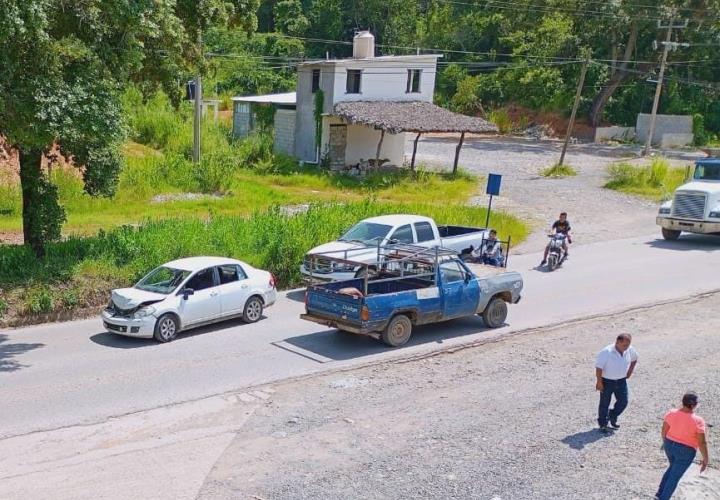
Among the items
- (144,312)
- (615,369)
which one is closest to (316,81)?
(144,312)

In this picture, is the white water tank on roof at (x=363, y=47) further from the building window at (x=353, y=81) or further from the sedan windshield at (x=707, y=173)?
the sedan windshield at (x=707, y=173)

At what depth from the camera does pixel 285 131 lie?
44.9 m

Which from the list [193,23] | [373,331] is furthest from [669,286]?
[193,23]

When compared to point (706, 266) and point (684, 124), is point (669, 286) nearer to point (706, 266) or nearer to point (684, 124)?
Answer: point (706, 266)

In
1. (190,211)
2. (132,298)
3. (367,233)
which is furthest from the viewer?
(190,211)

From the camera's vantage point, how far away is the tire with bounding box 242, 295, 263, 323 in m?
16.5

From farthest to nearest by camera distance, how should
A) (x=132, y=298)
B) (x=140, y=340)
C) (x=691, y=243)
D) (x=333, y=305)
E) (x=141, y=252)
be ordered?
(x=691, y=243) → (x=141, y=252) → (x=140, y=340) → (x=132, y=298) → (x=333, y=305)

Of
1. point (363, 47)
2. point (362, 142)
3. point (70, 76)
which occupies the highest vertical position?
point (363, 47)

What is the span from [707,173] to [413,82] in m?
20.9

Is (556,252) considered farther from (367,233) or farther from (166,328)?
(166,328)

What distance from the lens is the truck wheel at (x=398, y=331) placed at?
14672 millimetres

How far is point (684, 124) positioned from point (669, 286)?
44937mm

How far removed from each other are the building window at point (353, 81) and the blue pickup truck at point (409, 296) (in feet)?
87.7

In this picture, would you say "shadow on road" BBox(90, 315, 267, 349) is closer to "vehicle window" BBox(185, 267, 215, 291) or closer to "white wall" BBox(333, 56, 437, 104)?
"vehicle window" BBox(185, 267, 215, 291)
